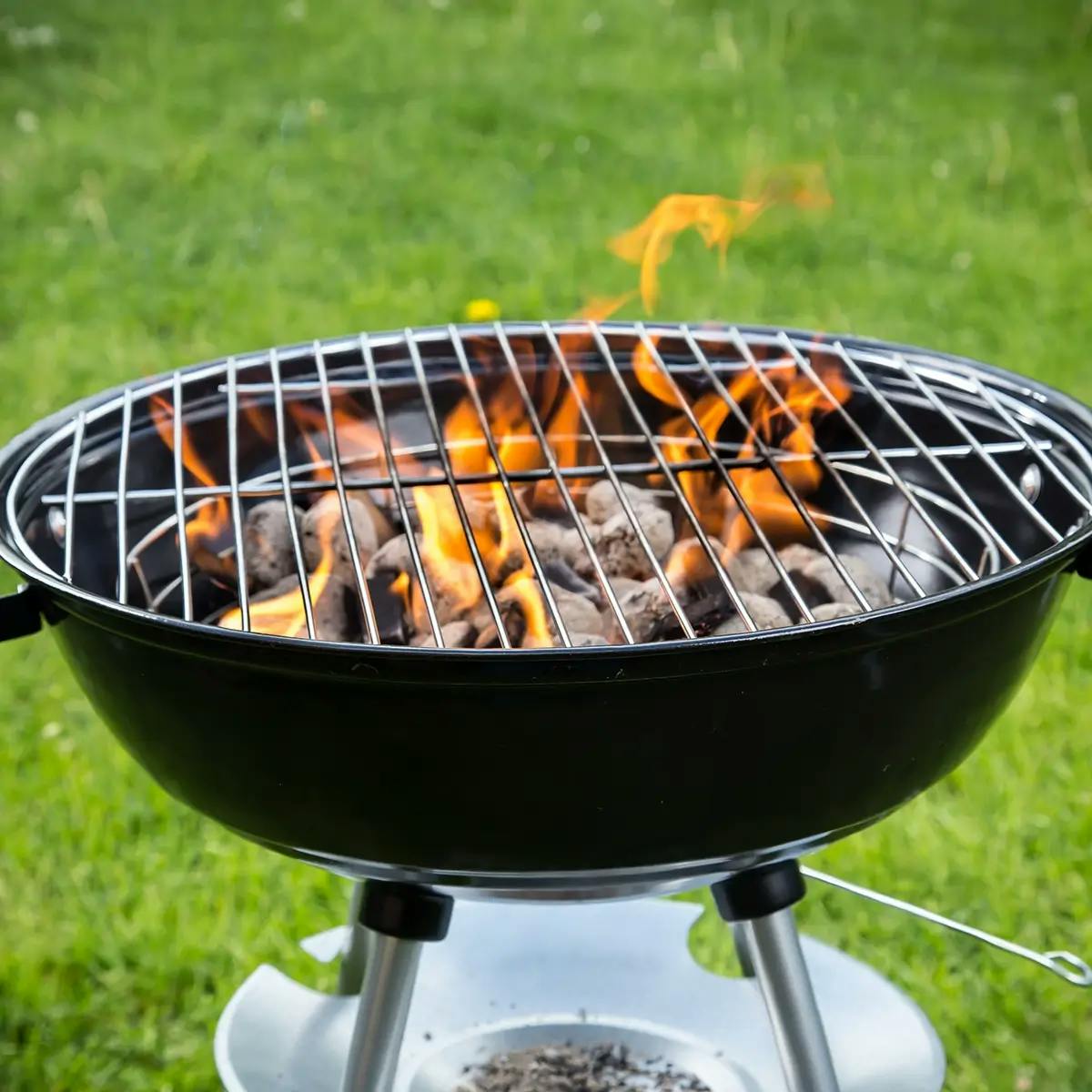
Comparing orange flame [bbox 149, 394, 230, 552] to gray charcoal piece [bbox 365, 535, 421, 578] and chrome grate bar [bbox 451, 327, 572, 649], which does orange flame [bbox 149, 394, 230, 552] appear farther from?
chrome grate bar [bbox 451, 327, 572, 649]

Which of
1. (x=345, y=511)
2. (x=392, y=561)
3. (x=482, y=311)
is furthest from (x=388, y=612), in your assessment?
(x=482, y=311)

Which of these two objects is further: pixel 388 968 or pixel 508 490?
pixel 508 490

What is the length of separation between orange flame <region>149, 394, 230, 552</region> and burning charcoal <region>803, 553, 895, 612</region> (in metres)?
0.64

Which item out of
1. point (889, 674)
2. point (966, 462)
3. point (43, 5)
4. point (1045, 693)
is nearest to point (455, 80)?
point (43, 5)

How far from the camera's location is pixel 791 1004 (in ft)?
4.74

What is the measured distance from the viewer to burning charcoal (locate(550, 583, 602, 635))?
152 centimetres

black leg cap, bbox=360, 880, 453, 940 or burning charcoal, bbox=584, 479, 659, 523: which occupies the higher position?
burning charcoal, bbox=584, 479, 659, 523

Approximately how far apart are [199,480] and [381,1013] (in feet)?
2.17

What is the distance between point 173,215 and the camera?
15.7 ft

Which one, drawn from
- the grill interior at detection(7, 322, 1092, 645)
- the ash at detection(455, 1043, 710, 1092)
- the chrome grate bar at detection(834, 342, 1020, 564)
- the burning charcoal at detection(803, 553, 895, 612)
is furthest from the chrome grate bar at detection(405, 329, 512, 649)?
the ash at detection(455, 1043, 710, 1092)

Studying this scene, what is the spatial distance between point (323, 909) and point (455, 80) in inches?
152

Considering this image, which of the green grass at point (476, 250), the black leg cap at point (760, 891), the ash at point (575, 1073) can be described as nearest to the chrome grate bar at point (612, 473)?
the black leg cap at point (760, 891)

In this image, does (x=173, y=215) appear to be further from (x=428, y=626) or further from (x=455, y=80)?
(x=428, y=626)

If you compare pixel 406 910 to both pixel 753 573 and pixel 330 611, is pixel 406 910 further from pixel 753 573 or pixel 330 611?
pixel 753 573
